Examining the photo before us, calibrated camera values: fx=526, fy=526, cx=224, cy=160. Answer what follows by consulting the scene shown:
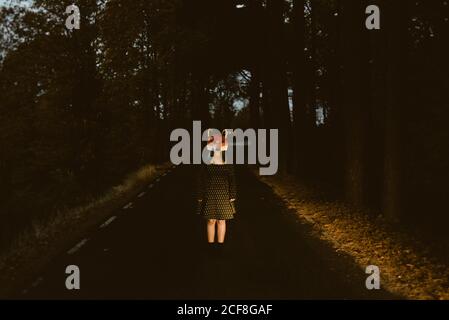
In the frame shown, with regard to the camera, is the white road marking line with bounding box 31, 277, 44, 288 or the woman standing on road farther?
the woman standing on road

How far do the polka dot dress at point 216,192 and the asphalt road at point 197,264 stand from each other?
755mm

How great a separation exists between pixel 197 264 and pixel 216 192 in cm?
130

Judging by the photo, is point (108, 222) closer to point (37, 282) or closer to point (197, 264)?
point (197, 264)

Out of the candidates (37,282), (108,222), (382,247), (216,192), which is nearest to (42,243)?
(108,222)

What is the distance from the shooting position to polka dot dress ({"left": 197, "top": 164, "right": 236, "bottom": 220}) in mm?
9086

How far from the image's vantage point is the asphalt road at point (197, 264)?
274 inches

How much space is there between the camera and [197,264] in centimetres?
855

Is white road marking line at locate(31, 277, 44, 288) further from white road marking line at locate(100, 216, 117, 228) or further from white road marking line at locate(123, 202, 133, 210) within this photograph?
white road marking line at locate(123, 202, 133, 210)

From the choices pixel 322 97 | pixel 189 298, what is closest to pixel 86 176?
pixel 189 298

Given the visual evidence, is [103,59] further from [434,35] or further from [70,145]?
[434,35]

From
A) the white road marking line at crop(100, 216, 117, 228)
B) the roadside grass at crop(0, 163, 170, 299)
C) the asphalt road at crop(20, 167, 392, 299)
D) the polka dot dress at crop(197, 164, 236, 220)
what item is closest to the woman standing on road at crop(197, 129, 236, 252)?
the polka dot dress at crop(197, 164, 236, 220)

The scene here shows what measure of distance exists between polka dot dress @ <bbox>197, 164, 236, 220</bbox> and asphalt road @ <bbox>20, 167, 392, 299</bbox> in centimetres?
76

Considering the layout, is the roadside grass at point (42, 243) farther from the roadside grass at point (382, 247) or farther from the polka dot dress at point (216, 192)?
the roadside grass at point (382, 247)

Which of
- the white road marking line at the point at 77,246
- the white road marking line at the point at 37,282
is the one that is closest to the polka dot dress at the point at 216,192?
the white road marking line at the point at 77,246
